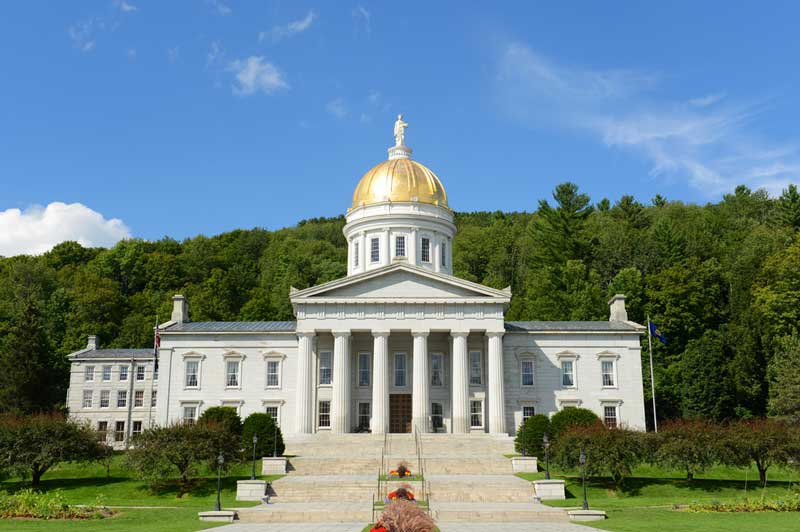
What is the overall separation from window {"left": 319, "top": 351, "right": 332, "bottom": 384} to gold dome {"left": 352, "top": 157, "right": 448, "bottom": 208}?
13.4m

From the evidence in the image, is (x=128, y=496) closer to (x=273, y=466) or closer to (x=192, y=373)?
(x=273, y=466)

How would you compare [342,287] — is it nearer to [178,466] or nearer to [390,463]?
[390,463]

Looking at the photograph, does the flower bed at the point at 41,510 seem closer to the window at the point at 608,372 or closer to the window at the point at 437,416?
the window at the point at 437,416

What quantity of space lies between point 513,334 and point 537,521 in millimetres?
28753

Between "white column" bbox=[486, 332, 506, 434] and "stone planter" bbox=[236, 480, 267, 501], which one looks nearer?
"stone planter" bbox=[236, 480, 267, 501]

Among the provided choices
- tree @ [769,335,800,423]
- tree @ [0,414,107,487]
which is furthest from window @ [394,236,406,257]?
tree @ [769,335,800,423]

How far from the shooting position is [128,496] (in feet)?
108

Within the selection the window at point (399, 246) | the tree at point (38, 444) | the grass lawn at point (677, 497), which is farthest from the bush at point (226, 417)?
the window at point (399, 246)

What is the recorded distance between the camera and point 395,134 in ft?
211

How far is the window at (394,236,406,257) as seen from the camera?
58.1 m

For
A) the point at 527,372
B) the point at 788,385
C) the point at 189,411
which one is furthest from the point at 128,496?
the point at 788,385

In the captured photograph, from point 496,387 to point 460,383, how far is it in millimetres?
2347

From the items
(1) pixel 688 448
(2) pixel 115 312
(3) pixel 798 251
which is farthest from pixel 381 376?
(2) pixel 115 312

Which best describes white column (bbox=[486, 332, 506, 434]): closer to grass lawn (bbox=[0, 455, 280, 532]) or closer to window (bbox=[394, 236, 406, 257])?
window (bbox=[394, 236, 406, 257])
